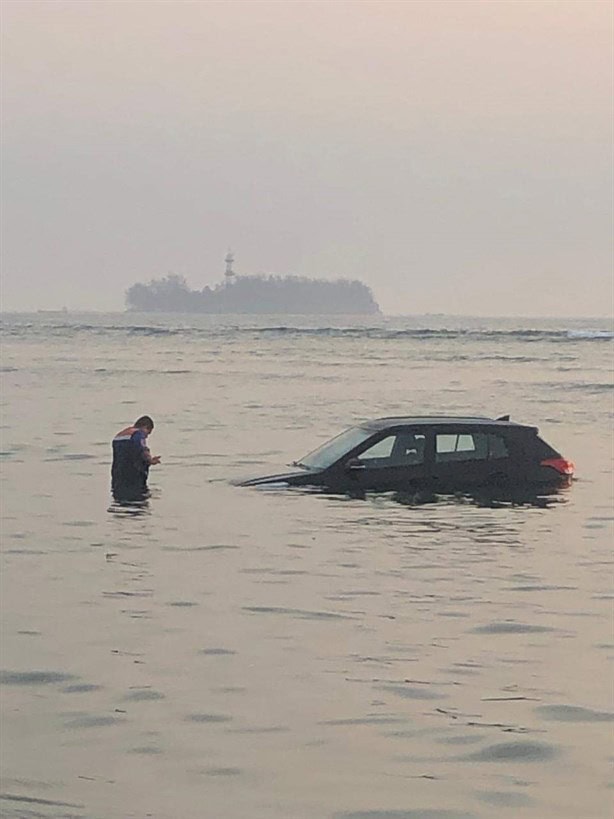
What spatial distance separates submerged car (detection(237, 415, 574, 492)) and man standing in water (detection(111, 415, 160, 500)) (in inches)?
72.6

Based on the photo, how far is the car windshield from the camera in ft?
75.2

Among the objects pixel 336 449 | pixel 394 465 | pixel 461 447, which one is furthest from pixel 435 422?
pixel 336 449

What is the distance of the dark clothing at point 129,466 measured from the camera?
2295cm

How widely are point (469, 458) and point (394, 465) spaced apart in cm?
100

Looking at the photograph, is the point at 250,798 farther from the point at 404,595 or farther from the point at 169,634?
the point at 404,595

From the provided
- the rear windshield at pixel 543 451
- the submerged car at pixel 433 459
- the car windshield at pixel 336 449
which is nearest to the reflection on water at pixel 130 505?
the submerged car at pixel 433 459

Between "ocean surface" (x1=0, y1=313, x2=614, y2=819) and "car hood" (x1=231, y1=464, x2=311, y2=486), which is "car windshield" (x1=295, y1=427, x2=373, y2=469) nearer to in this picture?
"car hood" (x1=231, y1=464, x2=311, y2=486)

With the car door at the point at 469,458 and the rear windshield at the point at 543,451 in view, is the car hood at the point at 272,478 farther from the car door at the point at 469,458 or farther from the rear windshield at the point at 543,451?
the rear windshield at the point at 543,451

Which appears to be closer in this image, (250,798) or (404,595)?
(250,798)

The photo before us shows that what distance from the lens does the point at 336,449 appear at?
2338 cm

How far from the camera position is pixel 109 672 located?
12.0 m

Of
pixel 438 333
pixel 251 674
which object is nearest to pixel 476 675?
pixel 251 674

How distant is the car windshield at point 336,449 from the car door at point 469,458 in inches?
38.6

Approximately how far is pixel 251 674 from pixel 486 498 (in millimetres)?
10754
